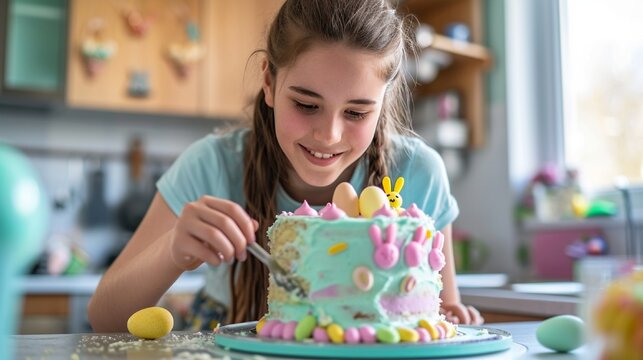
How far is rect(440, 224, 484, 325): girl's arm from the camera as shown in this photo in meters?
1.21

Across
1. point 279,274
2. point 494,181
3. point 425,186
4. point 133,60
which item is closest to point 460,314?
point 425,186

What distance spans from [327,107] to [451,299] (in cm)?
49

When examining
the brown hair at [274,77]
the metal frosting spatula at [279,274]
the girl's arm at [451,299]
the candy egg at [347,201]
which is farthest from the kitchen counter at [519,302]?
the metal frosting spatula at [279,274]

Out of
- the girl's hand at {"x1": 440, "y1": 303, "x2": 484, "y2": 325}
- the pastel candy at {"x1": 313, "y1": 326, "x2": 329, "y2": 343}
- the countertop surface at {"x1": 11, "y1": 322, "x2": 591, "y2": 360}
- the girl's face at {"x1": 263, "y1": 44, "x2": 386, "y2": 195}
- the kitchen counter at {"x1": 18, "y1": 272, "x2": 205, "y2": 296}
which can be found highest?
the girl's face at {"x1": 263, "y1": 44, "x2": 386, "y2": 195}

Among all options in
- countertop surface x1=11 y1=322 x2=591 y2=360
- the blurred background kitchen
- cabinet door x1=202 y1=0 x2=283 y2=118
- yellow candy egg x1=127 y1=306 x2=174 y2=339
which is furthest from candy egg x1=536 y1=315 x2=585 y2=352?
cabinet door x1=202 y1=0 x2=283 y2=118

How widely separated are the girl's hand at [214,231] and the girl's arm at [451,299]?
19.9 inches

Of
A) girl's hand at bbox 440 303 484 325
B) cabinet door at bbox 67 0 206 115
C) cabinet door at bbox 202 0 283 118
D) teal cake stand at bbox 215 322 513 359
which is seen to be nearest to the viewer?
teal cake stand at bbox 215 322 513 359

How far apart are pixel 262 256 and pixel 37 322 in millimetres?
1996

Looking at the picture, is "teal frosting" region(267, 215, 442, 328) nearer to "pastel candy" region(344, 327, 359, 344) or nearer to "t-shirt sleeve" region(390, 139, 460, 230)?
"pastel candy" region(344, 327, 359, 344)

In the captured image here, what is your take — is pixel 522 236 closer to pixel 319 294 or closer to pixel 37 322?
pixel 37 322

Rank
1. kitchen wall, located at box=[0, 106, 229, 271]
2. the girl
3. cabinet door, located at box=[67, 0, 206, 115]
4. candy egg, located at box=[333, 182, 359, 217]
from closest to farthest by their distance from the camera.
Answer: candy egg, located at box=[333, 182, 359, 217]
the girl
cabinet door, located at box=[67, 0, 206, 115]
kitchen wall, located at box=[0, 106, 229, 271]

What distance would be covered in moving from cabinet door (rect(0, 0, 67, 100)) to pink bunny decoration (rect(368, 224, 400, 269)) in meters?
2.42

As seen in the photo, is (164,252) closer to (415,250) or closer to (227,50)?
(415,250)

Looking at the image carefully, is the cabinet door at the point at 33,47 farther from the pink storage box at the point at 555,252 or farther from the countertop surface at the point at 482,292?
the pink storage box at the point at 555,252
